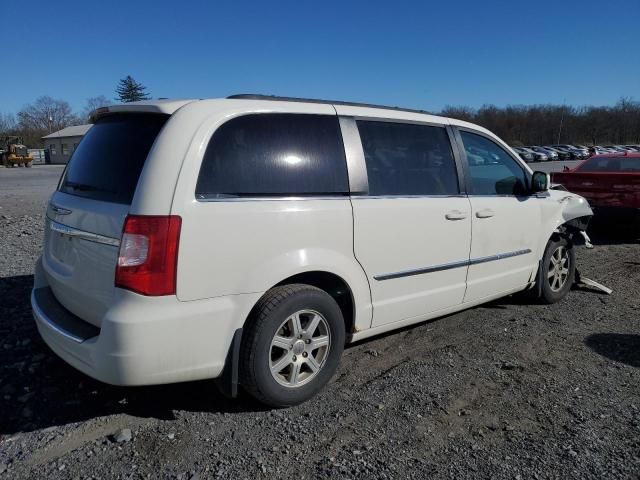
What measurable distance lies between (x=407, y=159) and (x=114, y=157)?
204cm

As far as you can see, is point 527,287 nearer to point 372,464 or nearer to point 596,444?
point 596,444

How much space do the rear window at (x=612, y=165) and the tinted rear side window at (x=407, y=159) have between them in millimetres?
7046

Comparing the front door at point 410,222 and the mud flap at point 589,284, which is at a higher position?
the front door at point 410,222

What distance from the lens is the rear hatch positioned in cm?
269

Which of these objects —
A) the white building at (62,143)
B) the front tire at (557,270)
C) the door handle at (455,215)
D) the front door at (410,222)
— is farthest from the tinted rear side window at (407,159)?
the white building at (62,143)

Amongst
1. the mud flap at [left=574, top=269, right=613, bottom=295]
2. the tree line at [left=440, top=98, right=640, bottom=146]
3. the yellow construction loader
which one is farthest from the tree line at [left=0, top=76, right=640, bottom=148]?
the mud flap at [left=574, top=269, right=613, bottom=295]

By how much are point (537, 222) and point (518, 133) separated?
111 meters

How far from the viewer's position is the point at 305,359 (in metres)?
3.16

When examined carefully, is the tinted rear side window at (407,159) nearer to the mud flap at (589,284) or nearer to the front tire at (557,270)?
the front tire at (557,270)

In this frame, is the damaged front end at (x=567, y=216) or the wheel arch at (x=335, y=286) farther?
the damaged front end at (x=567, y=216)

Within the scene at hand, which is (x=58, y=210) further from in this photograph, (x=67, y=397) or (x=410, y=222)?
(x=410, y=222)

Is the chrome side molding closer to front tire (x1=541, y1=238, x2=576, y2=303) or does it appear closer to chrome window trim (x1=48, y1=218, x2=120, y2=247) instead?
chrome window trim (x1=48, y1=218, x2=120, y2=247)

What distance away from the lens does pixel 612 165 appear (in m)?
9.75

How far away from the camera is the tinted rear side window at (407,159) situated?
3.53 meters
